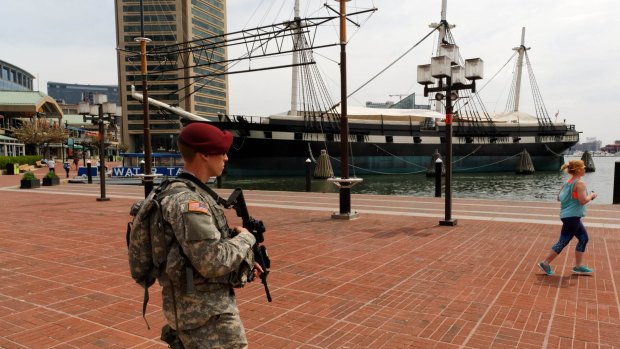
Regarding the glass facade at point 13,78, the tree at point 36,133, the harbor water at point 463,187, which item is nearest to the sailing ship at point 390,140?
the harbor water at point 463,187

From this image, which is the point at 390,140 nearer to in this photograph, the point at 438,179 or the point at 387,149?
the point at 387,149

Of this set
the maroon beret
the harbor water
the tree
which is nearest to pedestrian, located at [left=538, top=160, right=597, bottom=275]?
the maroon beret

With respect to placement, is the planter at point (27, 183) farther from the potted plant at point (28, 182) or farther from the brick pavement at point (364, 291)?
the brick pavement at point (364, 291)

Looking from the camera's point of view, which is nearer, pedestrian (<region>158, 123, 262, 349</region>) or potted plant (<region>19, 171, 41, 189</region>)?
pedestrian (<region>158, 123, 262, 349</region>)

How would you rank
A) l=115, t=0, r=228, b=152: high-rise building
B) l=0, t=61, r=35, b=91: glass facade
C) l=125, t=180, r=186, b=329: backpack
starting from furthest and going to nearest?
l=115, t=0, r=228, b=152: high-rise building < l=0, t=61, r=35, b=91: glass facade < l=125, t=180, r=186, b=329: backpack

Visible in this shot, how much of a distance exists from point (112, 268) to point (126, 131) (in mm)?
106399

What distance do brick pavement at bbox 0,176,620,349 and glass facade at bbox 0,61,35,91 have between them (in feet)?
301

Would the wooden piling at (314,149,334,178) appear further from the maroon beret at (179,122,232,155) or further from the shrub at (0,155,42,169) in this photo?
the maroon beret at (179,122,232,155)

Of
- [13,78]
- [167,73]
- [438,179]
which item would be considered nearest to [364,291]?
[438,179]

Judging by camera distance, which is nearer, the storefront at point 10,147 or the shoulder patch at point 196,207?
the shoulder patch at point 196,207

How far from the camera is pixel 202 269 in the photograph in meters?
1.72

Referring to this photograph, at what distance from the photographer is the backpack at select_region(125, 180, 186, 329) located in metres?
1.82

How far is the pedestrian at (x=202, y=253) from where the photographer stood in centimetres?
171

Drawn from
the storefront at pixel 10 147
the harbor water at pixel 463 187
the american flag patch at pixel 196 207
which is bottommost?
the harbor water at pixel 463 187
